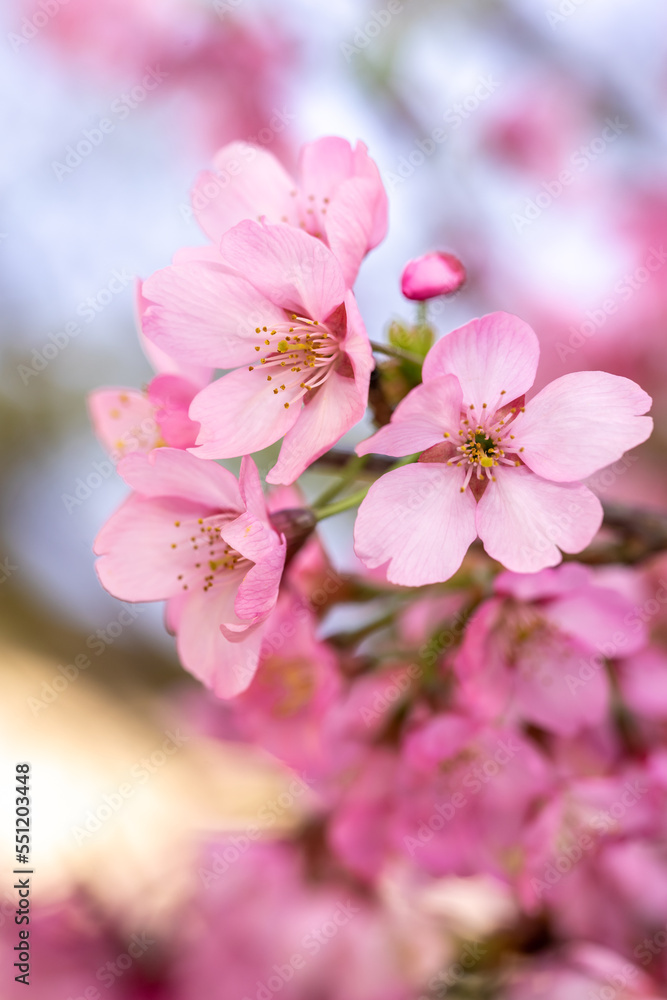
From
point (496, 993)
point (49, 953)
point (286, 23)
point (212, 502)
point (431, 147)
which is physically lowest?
point (496, 993)

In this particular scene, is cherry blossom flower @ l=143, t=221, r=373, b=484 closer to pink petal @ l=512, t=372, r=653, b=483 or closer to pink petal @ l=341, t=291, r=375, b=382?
pink petal @ l=341, t=291, r=375, b=382

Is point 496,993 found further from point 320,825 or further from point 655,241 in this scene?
point 655,241

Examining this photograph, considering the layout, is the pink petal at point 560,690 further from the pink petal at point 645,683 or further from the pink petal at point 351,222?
the pink petal at point 351,222

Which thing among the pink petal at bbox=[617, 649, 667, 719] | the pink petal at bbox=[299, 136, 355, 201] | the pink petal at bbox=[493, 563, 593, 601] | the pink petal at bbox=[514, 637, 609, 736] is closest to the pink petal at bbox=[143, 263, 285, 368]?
the pink petal at bbox=[299, 136, 355, 201]

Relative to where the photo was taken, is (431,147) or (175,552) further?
(431,147)

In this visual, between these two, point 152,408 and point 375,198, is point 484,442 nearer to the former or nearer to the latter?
point 375,198

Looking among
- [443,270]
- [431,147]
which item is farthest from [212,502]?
[431,147]
